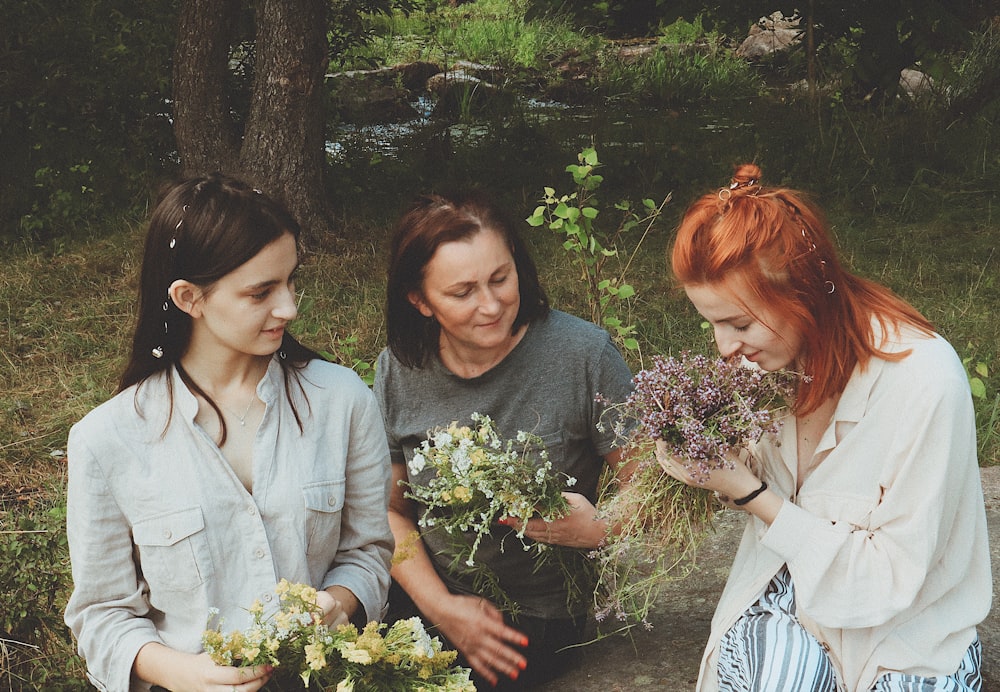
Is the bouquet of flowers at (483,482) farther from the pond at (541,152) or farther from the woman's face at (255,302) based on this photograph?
the pond at (541,152)

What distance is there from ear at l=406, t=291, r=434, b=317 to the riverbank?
1.12 m

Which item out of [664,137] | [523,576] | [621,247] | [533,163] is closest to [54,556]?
[523,576]

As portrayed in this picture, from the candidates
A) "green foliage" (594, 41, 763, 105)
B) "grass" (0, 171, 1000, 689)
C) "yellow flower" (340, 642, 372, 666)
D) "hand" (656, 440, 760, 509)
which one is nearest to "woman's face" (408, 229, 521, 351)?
"hand" (656, 440, 760, 509)

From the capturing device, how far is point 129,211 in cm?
702

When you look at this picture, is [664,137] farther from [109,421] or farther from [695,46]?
[109,421]

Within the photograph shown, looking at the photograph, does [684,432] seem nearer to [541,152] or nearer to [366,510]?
[366,510]

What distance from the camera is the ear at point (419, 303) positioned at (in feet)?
9.07

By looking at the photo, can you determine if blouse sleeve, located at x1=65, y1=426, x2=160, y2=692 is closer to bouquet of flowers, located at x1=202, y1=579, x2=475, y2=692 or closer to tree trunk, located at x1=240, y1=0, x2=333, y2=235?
bouquet of flowers, located at x1=202, y1=579, x2=475, y2=692

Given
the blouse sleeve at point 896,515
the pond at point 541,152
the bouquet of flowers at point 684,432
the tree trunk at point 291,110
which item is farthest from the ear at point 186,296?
the pond at point 541,152

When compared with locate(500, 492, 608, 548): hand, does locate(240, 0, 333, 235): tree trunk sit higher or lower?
higher

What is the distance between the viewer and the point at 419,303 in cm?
278

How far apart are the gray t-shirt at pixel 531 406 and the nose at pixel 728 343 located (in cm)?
47

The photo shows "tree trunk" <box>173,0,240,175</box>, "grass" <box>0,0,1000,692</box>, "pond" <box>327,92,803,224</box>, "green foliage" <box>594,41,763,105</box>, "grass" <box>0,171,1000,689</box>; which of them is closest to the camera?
"grass" <box>0,0,1000,692</box>

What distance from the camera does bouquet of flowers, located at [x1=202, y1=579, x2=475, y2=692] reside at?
6.38 feet
